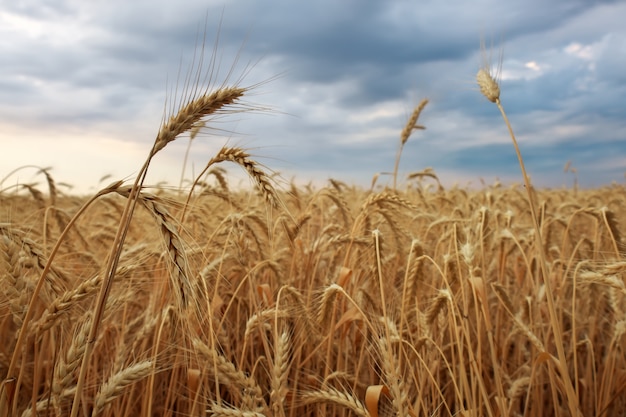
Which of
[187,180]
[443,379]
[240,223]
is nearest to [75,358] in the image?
[240,223]

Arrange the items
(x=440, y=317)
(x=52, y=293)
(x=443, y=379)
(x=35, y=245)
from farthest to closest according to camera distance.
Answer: (x=443, y=379) < (x=440, y=317) < (x=35, y=245) < (x=52, y=293)

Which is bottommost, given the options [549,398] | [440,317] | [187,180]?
[549,398]

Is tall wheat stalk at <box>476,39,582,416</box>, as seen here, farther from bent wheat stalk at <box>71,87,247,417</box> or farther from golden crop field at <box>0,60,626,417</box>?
bent wheat stalk at <box>71,87,247,417</box>

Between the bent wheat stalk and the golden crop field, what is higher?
the bent wheat stalk

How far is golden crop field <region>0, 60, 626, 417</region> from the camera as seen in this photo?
144 cm

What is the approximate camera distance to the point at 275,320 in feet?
5.98

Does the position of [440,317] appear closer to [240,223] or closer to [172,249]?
[240,223]

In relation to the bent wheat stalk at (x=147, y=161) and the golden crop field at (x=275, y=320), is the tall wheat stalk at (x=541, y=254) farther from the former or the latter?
the bent wheat stalk at (x=147, y=161)

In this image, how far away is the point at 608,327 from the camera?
149 inches

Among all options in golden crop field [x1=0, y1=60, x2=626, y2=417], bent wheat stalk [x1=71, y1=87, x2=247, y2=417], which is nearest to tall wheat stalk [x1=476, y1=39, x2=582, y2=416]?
golden crop field [x1=0, y1=60, x2=626, y2=417]

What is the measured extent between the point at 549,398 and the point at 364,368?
4.42ft

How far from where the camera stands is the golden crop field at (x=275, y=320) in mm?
1443

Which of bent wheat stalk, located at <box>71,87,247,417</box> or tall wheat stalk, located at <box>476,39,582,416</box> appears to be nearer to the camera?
bent wheat stalk, located at <box>71,87,247,417</box>

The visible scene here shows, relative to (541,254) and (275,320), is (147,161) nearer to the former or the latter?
(275,320)
